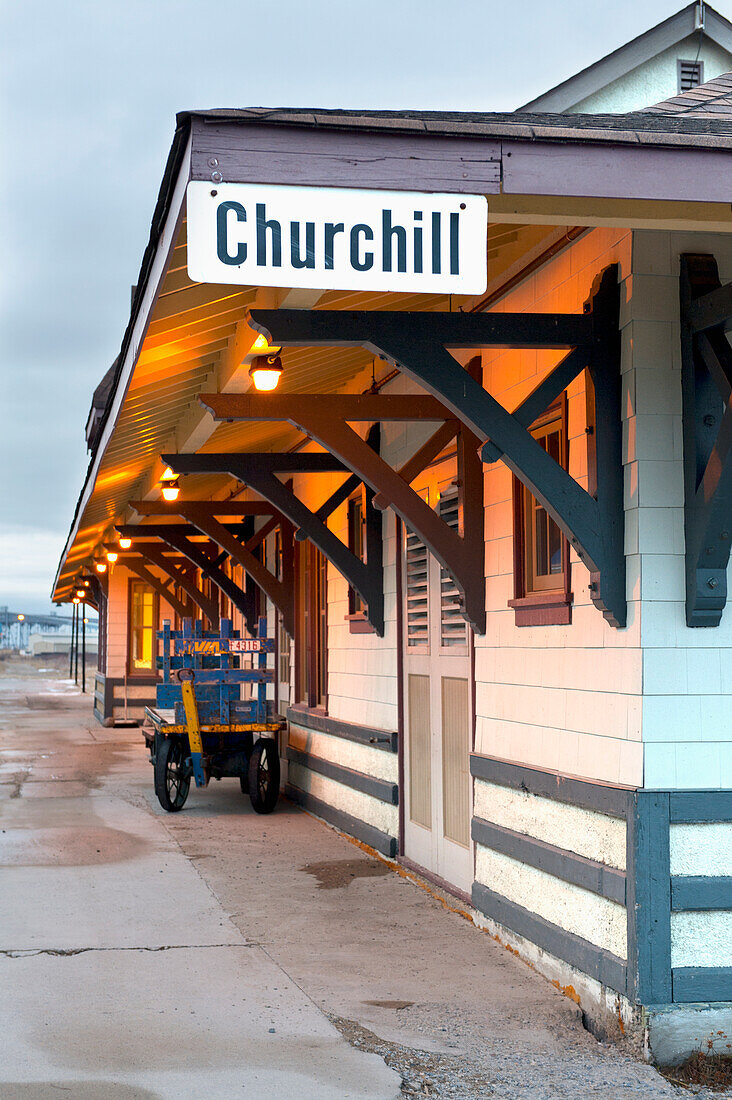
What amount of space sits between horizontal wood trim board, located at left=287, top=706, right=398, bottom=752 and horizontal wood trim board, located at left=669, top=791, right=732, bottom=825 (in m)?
4.11

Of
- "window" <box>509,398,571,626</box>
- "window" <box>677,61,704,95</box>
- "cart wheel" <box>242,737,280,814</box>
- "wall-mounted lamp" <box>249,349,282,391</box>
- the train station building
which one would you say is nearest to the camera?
the train station building

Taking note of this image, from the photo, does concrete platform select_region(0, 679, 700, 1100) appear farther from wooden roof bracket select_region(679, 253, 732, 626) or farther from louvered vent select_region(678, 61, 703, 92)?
louvered vent select_region(678, 61, 703, 92)

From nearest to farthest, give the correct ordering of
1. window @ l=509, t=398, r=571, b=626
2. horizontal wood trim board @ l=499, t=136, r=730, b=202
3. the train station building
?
the train station building → horizontal wood trim board @ l=499, t=136, r=730, b=202 → window @ l=509, t=398, r=571, b=626

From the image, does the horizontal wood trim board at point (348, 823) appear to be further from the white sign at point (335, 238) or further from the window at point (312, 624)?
the white sign at point (335, 238)

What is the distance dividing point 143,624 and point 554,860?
21254 mm

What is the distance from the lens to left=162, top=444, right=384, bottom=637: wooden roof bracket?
8.77 metres

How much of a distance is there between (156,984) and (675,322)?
368 cm

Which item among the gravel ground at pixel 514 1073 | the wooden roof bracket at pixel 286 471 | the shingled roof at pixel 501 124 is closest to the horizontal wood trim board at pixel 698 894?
the gravel ground at pixel 514 1073

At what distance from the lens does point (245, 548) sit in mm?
12656

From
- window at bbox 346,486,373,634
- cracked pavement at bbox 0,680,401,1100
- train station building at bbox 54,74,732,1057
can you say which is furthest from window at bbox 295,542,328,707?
train station building at bbox 54,74,732,1057

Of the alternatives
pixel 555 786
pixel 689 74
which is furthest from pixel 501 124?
pixel 689 74

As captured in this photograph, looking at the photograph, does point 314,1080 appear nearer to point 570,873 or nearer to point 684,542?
point 570,873

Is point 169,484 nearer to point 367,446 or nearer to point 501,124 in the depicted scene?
point 367,446

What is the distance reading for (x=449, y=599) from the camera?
7.61 meters
